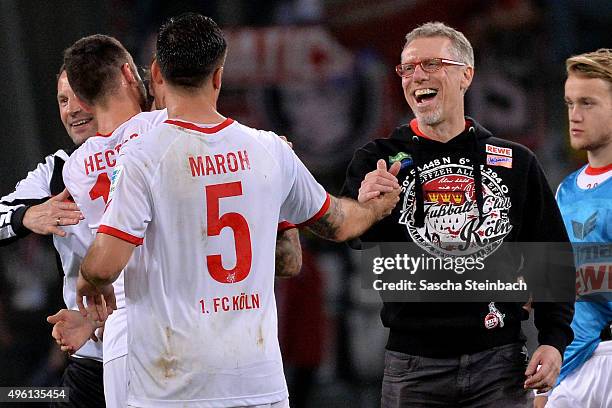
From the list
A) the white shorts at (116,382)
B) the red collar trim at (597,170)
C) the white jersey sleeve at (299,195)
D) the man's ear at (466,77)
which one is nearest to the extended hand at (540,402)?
the red collar trim at (597,170)

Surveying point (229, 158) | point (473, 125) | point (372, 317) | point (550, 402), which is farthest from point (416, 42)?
point (372, 317)

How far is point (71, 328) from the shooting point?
3506 mm

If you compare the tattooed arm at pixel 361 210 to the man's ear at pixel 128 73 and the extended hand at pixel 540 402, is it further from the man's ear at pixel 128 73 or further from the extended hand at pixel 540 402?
the extended hand at pixel 540 402

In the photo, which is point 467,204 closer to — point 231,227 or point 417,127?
point 417,127

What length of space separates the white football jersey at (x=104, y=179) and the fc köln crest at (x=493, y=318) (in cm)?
137

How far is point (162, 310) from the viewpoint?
2.95 m

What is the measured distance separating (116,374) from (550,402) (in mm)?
1961

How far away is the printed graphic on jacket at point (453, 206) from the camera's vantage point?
12.8 feet

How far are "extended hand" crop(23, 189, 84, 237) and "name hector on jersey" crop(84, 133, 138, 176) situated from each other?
0.65 feet

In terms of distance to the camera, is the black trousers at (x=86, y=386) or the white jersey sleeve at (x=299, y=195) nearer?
the white jersey sleeve at (x=299, y=195)

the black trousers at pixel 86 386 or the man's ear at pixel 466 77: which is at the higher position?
the man's ear at pixel 466 77

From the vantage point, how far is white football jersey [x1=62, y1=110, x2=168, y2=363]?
3.73 meters

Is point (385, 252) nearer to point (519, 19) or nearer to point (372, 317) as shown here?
point (372, 317)

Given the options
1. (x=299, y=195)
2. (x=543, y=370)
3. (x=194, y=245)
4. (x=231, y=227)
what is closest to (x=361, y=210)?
(x=299, y=195)
